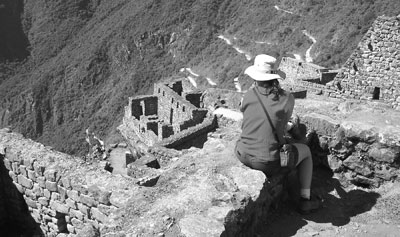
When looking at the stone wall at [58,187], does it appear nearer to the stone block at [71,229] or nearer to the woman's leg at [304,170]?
the stone block at [71,229]

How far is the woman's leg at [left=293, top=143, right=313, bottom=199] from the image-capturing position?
212 inches

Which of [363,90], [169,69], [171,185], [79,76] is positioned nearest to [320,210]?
[171,185]

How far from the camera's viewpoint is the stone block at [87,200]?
559 cm

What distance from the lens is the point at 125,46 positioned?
8612cm

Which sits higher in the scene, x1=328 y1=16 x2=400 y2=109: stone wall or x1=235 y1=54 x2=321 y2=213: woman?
x1=235 y1=54 x2=321 y2=213: woman

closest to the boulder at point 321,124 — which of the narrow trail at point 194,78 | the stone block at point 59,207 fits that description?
the stone block at point 59,207

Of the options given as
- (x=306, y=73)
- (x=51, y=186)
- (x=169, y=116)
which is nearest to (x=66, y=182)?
(x=51, y=186)

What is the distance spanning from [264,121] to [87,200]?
91.5 inches

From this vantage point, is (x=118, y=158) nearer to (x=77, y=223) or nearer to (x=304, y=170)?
(x=77, y=223)

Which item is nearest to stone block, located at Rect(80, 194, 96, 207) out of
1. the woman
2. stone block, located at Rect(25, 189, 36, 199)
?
stone block, located at Rect(25, 189, 36, 199)

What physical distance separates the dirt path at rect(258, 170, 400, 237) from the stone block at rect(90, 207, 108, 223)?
5.94ft

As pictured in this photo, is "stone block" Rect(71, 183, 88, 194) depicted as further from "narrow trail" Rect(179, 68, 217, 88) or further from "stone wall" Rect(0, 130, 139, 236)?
"narrow trail" Rect(179, 68, 217, 88)

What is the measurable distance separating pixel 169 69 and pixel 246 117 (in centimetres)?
6603

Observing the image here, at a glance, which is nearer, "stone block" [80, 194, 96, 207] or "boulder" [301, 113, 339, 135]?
"stone block" [80, 194, 96, 207]
